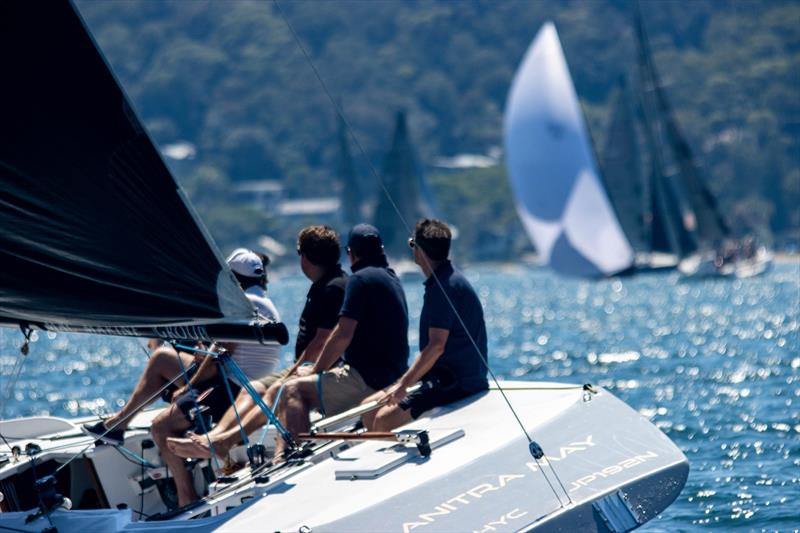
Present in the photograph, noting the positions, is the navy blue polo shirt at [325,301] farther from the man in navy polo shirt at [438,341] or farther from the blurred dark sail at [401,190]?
the blurred dark sail at [401,190]

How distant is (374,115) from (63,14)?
112 metres

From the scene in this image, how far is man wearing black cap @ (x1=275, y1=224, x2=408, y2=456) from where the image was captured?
634cm

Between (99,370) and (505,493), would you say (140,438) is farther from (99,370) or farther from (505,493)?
(99,370)

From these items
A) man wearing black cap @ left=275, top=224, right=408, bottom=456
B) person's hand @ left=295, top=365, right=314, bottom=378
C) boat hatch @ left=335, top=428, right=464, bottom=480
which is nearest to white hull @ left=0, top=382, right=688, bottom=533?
boat hatch @ left=335, top=428, right=464, bottom=480

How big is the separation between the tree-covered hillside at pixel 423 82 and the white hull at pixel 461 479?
8725 cm

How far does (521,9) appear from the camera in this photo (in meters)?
138

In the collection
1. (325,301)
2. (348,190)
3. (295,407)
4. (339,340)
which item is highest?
(348,190)

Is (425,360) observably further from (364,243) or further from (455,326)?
(364,243)

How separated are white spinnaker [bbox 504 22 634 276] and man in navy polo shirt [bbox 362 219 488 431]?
35.0 metres

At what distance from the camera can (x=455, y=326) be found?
638 cm

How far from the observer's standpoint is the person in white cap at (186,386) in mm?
6156

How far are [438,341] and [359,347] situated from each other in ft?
1.47

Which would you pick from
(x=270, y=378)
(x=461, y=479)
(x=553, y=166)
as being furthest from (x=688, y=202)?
(x=461, y=479)

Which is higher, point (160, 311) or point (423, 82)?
point (423, 82)
